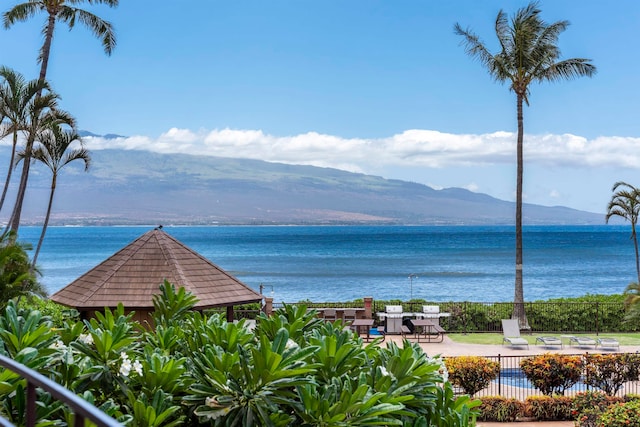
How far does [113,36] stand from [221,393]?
2574 centimetres

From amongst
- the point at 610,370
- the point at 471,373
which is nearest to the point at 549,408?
the point at 471,373

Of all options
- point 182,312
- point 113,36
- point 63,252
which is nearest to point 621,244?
point 63,252

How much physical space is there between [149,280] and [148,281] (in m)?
0.03

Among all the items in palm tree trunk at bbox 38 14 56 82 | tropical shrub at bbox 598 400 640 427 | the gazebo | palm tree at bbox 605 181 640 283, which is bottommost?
tropical shrub at bbox 598 400 640 427

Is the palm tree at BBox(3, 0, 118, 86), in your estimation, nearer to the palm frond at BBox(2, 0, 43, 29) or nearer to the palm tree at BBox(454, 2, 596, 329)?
the palm frond at BBox(2, 0, 43, 29)

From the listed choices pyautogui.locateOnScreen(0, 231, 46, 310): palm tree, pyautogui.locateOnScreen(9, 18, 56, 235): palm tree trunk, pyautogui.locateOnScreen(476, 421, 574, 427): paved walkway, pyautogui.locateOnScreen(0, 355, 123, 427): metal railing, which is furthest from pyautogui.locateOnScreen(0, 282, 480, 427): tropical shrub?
pyautogui.locateOnScreen(9, 18, 56, 235): palm tree trunk

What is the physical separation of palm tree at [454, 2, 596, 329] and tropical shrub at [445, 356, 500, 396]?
1248cm

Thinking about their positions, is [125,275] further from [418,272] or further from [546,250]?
[546,250]

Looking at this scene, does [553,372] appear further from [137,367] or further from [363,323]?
[137,367]

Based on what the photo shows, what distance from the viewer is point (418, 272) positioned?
93375mm

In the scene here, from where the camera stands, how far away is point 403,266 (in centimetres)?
10362

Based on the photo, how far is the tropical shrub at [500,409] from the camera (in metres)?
16.1

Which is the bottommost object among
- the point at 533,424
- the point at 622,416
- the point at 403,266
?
the point at 403,266

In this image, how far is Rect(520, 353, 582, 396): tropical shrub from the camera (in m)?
17.5
